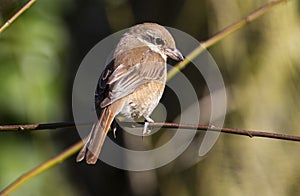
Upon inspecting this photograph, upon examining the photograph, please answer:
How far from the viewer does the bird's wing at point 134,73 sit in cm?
353

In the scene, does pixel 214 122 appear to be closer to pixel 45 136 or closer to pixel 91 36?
pixel 45 136

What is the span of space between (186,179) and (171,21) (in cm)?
132

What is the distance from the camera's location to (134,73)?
12.3ft

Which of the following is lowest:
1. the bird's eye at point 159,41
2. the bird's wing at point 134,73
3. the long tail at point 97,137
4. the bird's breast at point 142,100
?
the long tail at point 97,137

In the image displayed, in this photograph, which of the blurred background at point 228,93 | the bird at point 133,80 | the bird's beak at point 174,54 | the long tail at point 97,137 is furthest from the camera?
the blurred background at point 228,93

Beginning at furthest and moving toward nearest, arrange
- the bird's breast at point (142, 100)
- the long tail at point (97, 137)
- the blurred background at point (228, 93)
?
the blurred background at point (228, 93), the bird's breast at point (142, 100), the long tail at point (97, 137)

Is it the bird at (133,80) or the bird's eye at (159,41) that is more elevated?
the bird's eye at (159,41)

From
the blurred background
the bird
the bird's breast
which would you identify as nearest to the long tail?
the bird

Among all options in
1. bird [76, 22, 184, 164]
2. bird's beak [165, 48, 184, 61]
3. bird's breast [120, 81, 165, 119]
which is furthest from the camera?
bird's beak [165, 48, 184, 61]

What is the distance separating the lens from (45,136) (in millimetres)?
5426

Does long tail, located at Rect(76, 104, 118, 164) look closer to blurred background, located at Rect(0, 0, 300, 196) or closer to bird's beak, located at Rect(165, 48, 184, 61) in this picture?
bird's beak, located at Rect(165, 48, 184, 61)

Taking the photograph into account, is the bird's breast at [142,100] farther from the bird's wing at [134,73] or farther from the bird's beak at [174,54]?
the bird's beak at [174,54]

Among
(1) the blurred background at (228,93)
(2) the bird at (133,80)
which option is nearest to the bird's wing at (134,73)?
(2) the bird at (133,80)

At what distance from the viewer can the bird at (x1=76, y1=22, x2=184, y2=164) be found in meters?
3.43
